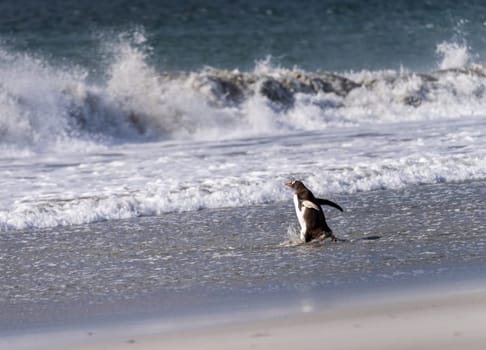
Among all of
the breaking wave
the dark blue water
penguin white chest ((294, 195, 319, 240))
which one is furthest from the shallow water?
the dark blue water

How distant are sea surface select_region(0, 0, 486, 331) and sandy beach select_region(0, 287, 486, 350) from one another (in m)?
0.40

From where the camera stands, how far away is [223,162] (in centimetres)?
1022

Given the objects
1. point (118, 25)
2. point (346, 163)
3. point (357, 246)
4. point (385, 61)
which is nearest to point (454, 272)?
point (357, 246)

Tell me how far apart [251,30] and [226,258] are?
18945 mm

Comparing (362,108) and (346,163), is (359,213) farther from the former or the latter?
(362,108)

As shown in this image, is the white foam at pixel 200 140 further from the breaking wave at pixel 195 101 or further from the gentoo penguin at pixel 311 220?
the gentoo penguin at pixel 311 220

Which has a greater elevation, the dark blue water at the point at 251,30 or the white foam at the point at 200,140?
the dark blue water at the point at 251,30

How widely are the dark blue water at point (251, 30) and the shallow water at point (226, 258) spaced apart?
43.0 ft

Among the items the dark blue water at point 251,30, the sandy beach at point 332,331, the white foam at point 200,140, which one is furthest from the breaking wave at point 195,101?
the sandy beach at point 332,331

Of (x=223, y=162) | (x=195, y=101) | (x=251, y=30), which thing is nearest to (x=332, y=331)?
(x=223, y=162)

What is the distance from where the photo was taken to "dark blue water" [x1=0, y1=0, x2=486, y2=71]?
22.6 meters

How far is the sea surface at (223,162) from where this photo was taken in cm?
591

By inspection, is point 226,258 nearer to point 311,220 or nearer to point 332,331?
point 311,220

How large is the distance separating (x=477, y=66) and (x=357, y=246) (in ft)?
44.4
